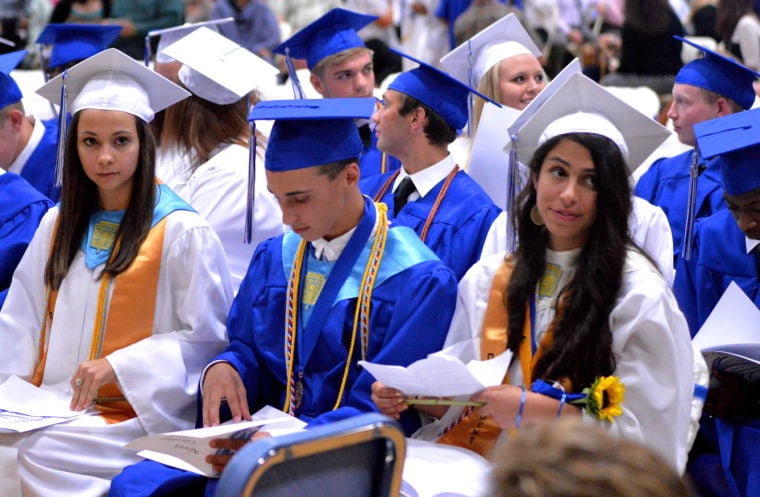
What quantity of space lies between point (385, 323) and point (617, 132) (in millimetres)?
847

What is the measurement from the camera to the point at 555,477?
1.42 meters

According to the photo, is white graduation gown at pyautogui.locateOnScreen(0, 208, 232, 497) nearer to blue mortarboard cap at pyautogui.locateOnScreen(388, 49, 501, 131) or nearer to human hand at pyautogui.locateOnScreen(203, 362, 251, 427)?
human hand at pyautogui.locateOnScreen(203, 362, 251, 427)

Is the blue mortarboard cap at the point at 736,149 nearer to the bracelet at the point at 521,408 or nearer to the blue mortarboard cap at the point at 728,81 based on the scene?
the bracelet at the point at 521,408

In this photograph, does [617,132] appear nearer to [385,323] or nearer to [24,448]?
[385,323]

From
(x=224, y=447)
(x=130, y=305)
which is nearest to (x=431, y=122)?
(x=130, y=305)

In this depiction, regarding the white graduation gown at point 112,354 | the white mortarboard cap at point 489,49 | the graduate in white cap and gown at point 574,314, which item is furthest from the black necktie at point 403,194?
the graduate in white cap and gown at point 574,314

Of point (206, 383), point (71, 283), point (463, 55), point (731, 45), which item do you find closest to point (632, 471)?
point (206, 383)

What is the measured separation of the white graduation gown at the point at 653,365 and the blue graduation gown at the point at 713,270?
85 cm

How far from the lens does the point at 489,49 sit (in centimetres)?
530

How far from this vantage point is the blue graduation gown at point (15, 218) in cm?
422

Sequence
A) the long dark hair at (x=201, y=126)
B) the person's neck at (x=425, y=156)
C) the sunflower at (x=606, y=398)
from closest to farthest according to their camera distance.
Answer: the sunflower at (x=606, y=398), the person's neck at (x=425, y=156), the long dark hair at (x=201, y=126)

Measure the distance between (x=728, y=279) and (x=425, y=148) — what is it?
1.27 m

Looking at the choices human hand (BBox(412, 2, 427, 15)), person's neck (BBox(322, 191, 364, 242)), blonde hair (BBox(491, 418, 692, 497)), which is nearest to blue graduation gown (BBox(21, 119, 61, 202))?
person's neck (BBox(322, 191, 364, 242))

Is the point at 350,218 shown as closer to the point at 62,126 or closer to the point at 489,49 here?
the point at 62,126
